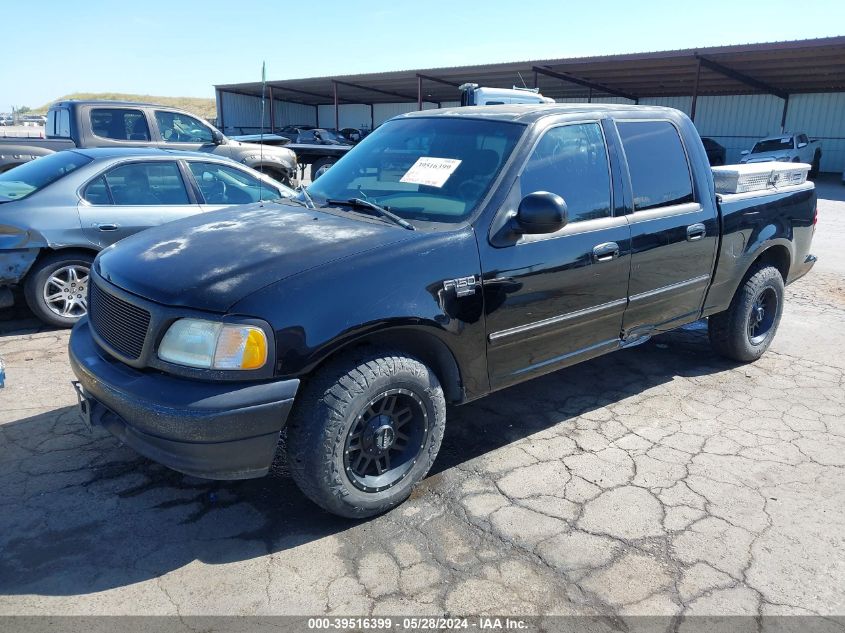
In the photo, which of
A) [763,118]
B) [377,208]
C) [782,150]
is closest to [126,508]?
[377,208]

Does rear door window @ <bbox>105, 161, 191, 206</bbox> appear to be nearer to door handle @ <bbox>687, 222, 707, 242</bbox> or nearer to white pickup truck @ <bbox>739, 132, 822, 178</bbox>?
door handle @ <bbox>687, 222, 707, 242</bbox>

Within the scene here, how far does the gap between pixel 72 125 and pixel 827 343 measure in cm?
981

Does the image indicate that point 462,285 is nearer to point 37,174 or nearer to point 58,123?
point 37,174

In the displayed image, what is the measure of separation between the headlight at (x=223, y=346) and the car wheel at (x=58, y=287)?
3.26 meters

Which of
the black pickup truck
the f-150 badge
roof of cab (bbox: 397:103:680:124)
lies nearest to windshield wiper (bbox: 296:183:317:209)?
the black pickup truck

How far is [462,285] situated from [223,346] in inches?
45.2

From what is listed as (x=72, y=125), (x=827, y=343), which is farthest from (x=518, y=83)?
(x=827, y=343)

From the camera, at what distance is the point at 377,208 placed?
3385mm

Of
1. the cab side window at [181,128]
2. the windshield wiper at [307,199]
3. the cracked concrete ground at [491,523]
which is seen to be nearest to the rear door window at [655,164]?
the cracked concrete ground at [491,523]

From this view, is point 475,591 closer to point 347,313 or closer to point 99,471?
point 347,313

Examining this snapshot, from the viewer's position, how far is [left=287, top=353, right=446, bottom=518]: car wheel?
274 cm

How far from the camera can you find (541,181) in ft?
11.5

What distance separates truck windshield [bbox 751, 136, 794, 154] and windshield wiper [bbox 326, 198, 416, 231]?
24117 millimetres

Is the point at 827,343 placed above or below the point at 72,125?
below
